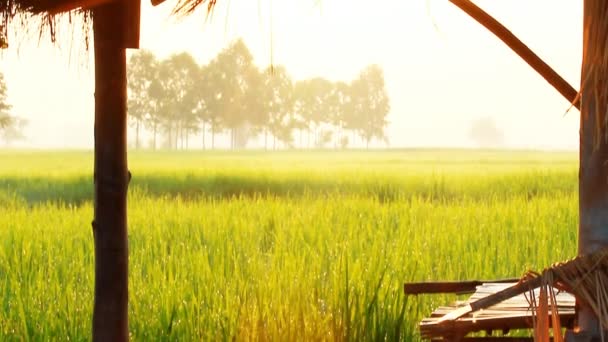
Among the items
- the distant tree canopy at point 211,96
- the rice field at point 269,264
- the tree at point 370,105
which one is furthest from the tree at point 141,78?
the rice field at point 269,264

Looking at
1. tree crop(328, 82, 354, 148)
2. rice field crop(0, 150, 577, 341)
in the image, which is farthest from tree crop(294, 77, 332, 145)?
rice field crop(0, 150, 577, 341)

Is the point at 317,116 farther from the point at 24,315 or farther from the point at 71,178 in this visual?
the point at 24,315

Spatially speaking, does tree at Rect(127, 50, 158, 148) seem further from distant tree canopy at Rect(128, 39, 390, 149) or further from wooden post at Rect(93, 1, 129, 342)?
wooden post at Rect(93, 1, 129, 342)

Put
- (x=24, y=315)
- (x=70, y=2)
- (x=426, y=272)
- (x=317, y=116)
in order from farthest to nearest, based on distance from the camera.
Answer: (x=317, y=116) < (x=426, y=272) < (x=24, y=315) < (x=70, y=2)

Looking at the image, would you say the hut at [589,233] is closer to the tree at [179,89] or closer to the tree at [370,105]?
the tree at [179,89]

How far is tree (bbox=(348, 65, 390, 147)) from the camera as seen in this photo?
193 ft

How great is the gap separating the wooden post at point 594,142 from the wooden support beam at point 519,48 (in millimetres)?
568

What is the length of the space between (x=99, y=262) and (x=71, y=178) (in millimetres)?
16137

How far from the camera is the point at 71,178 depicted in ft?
62.2

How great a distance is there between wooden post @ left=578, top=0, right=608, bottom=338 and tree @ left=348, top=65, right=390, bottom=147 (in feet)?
A: 184

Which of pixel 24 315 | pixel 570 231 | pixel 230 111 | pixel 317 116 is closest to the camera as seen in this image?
pixel 24 315

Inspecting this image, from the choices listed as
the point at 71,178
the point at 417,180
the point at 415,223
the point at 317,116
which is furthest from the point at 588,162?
the point at 317,116

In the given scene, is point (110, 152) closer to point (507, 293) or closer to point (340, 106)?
point (507, 293)

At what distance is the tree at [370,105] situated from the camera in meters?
58.7
